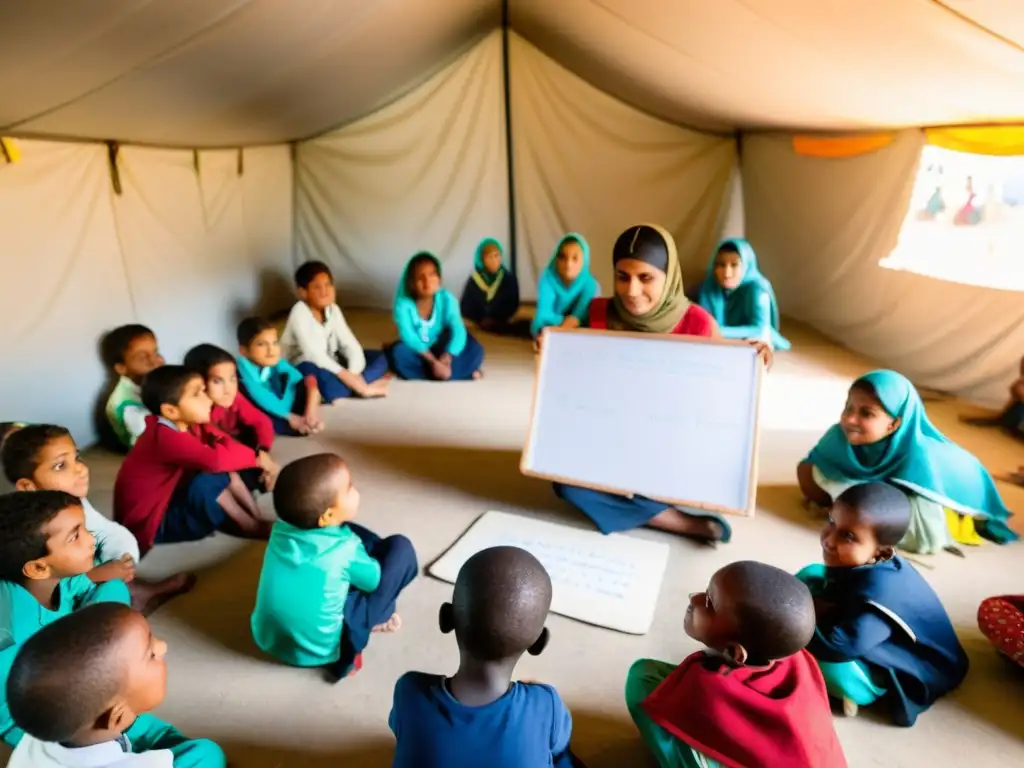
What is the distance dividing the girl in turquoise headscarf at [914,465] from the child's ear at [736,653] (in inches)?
53.8

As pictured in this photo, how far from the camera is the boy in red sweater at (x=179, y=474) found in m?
2.32

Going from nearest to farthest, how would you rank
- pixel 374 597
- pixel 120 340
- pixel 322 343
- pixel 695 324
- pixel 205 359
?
pixel 374 597 < pixel 695 324 < pixel 205 359 < pixel 120 340 < pixel 322 343

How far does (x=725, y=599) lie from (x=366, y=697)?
101 cm

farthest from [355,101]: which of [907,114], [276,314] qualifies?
[907,114]

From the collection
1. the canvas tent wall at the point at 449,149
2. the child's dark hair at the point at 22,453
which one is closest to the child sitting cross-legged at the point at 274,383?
the canvas tent wall at the point at 449,149

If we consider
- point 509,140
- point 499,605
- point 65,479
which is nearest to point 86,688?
point 499,605

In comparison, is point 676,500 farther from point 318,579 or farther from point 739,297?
point 739,297

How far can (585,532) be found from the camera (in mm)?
2496

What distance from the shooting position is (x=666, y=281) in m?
2.36

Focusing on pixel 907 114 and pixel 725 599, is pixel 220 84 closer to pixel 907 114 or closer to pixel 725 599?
pixel 725 599

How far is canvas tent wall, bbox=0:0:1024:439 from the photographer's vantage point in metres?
2.53

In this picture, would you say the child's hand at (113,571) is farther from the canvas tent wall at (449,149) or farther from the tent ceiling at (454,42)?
the tent ceiling at (454,42)

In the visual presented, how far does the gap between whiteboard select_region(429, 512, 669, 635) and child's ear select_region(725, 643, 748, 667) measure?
690 millimetres

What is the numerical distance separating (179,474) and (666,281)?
1878 mm
